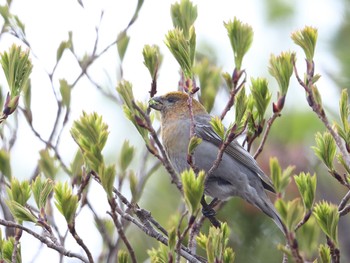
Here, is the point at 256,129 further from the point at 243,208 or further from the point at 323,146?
the point at 243,208

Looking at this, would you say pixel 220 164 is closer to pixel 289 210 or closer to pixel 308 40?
pixel 308 40

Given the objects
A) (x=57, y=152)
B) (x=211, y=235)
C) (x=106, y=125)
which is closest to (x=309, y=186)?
(x=211, y=235)

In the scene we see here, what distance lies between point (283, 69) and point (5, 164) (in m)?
1.36

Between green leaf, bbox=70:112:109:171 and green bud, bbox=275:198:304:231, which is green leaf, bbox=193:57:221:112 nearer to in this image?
green leaf, bbox=70:112:109:171

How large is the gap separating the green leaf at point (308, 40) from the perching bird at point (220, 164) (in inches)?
56.8

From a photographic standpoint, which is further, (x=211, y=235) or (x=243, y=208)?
(x=243, y=208)

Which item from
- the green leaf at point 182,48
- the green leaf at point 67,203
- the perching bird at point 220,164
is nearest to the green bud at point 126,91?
the green leaf at point 182,48

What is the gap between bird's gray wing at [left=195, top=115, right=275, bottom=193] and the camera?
16.0ft

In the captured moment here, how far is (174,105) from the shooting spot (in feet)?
18.8

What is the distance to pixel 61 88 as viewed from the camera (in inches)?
169

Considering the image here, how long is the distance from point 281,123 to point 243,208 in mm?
1012

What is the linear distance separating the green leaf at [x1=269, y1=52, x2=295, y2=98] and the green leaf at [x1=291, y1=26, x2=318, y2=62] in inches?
2.4

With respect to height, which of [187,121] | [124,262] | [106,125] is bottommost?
[124,262]

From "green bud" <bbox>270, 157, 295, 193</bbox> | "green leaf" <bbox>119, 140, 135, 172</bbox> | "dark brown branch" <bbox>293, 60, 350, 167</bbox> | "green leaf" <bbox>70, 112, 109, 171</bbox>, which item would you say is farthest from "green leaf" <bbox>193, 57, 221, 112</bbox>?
"green bud" <bbox>270, 157, 295, 193</bbox>
